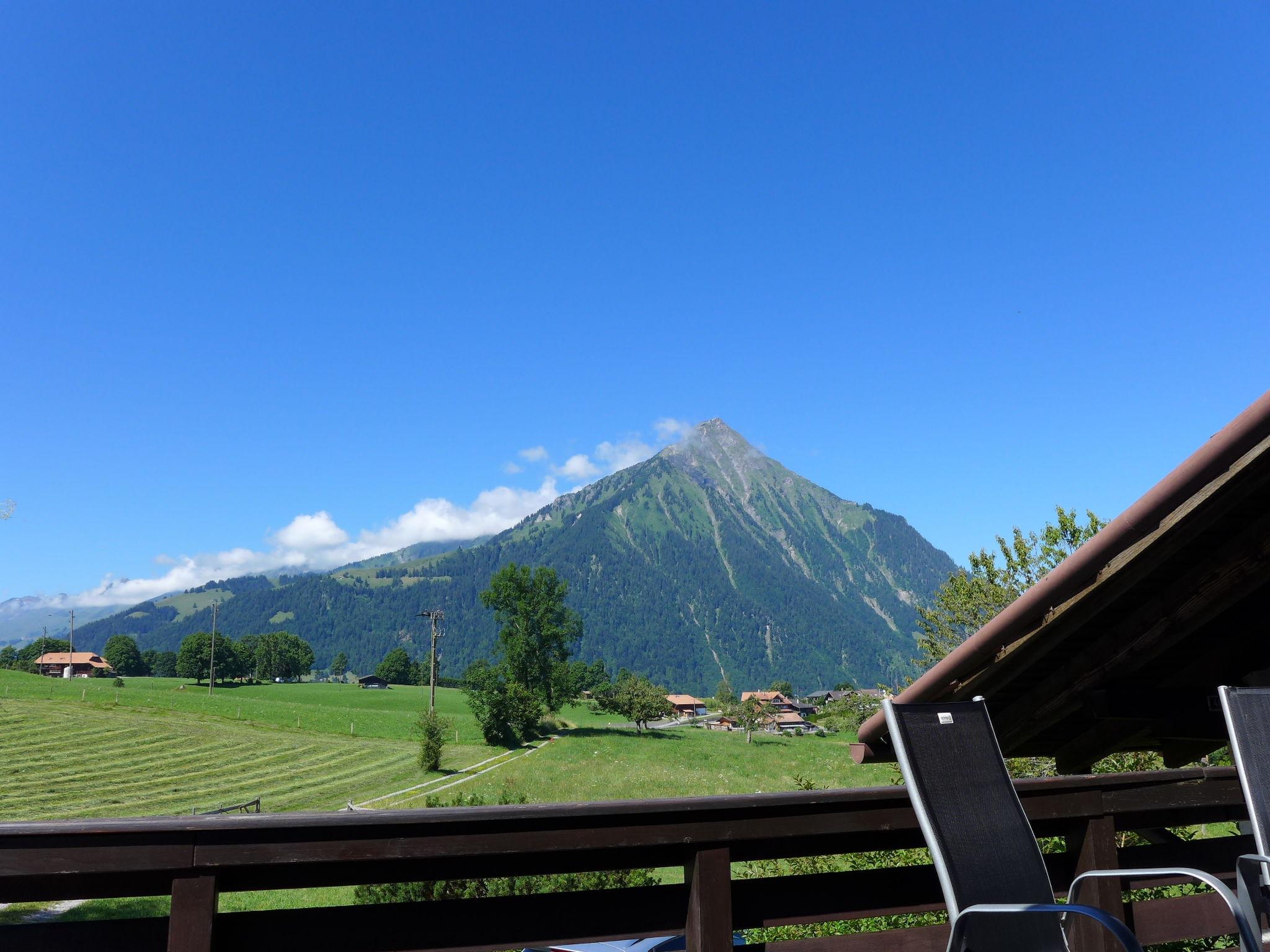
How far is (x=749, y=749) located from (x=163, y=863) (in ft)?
185

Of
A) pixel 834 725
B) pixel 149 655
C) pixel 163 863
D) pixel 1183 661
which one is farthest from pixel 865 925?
pixel 149 655

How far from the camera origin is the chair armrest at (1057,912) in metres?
1.76

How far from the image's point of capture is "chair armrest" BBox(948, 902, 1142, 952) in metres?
1.76

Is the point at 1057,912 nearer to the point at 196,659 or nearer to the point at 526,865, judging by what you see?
the point at 526,865

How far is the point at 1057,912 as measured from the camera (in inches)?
76.5

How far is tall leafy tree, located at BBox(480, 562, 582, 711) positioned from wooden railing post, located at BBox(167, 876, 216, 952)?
2239 inches

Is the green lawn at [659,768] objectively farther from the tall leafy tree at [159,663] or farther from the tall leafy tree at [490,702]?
the tall leafy tree at [159,663]

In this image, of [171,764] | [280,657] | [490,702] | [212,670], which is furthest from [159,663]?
[490,702]

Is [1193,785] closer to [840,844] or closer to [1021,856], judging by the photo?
[1021,856]

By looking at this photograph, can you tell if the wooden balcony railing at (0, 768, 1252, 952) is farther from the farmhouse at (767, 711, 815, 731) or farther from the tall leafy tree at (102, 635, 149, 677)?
the tall leafy tree at (102, 635, 149, 677)

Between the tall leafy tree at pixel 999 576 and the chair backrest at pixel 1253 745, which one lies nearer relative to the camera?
the chair backrest at pixel 1253 745

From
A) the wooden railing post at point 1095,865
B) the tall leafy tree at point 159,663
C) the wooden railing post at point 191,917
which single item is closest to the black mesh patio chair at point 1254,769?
the wooden railing post at point 1095,865

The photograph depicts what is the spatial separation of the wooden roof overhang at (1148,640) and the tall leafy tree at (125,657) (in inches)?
4460

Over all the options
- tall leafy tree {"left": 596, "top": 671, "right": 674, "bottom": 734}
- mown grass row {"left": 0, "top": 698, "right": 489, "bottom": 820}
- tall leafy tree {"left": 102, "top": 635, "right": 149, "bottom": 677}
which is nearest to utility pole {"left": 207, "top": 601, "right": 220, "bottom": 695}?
tall leafy tree {"left": 102, "top": 635, "right": 149, "bottom": 677}
